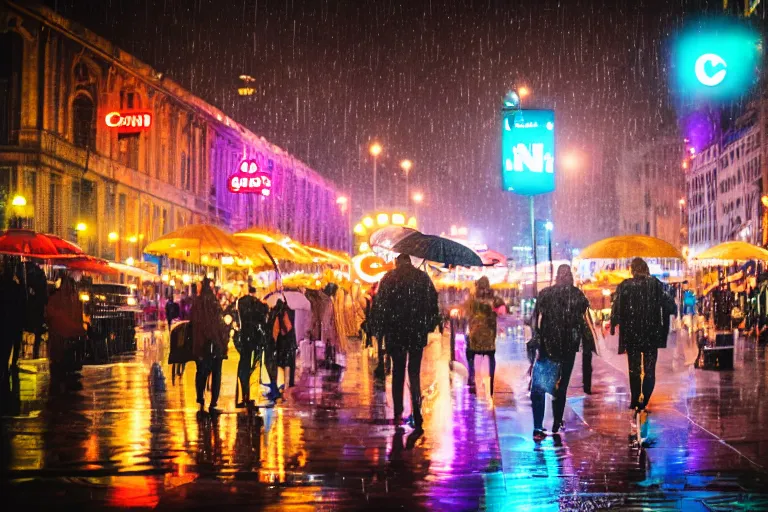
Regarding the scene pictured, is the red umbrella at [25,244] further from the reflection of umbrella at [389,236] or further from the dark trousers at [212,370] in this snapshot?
the dark trousers at [212,370]

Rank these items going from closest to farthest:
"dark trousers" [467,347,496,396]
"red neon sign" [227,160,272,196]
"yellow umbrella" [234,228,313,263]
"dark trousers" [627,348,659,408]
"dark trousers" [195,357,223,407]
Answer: "dark trousers" [627,348,659,408], "dark trousers" [195,357,223,407], "dark trousers" [467,347,496,396], "yellow umbrella" [234,228,313,263], "red neon sign" [227,160,272,196]

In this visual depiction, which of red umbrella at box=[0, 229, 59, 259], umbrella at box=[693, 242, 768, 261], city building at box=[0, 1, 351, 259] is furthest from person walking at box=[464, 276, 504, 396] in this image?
city building at box=[0, 1, 351, 259]

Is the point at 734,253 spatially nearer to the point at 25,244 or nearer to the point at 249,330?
the point at 249,330

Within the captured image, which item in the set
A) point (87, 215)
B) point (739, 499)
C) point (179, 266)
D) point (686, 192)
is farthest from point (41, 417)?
point (686, 192)

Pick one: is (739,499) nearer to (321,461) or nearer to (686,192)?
(321,461)

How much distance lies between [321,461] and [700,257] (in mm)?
16918

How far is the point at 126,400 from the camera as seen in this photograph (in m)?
14.3

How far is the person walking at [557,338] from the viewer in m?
10.8

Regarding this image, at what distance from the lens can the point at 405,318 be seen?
11.6 meters

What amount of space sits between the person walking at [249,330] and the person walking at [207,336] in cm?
60

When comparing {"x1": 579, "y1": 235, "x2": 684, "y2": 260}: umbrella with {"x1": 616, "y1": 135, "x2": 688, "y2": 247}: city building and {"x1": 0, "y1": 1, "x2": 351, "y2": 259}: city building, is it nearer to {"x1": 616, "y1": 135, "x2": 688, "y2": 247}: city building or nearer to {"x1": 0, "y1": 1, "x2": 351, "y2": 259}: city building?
{"x1": 0, "y1": 1, "x2": 351, "y2": 259}: city building

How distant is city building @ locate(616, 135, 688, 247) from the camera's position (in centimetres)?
13375

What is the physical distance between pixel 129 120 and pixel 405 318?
34202 millimetres

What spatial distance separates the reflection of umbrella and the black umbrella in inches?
28.1
